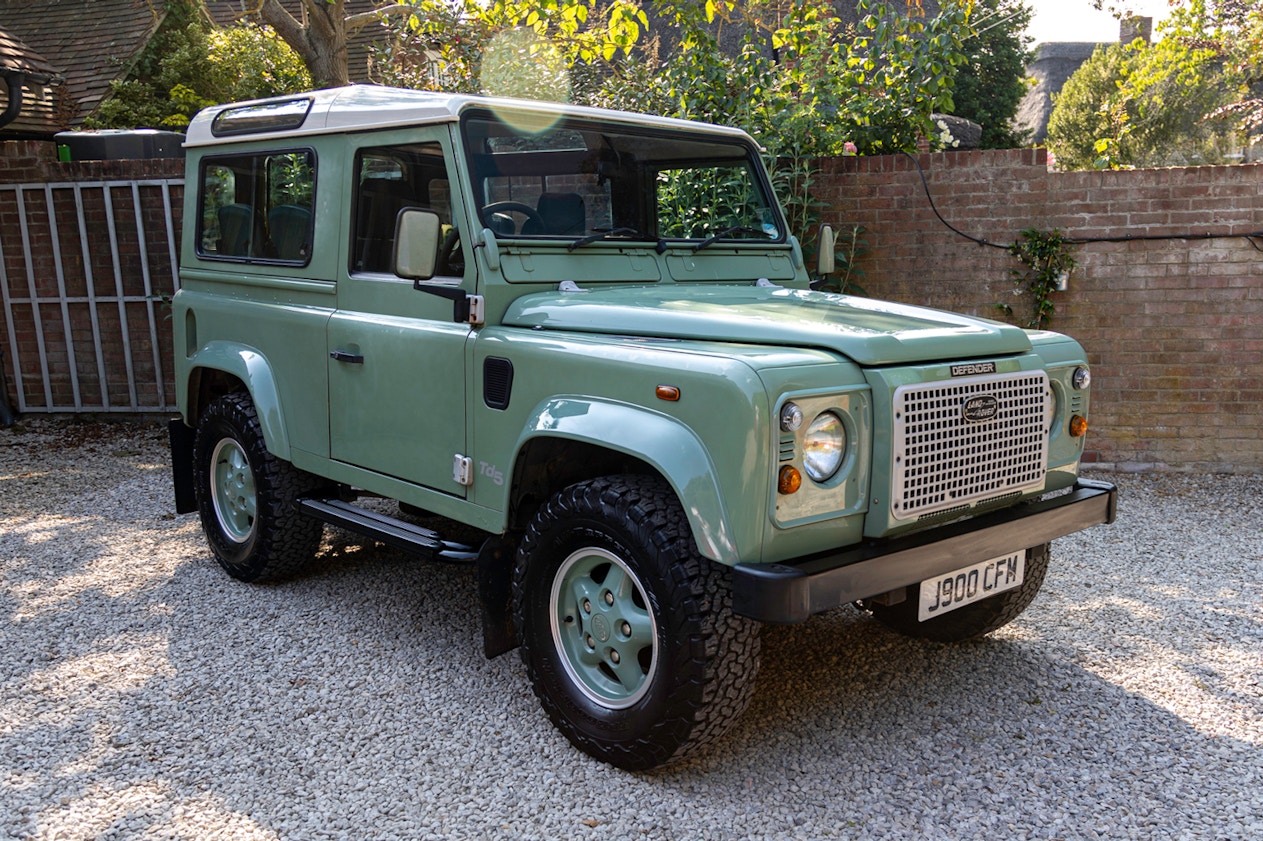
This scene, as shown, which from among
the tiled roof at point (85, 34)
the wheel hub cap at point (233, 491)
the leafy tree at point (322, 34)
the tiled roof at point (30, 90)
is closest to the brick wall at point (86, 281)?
the tiled roof at point (30, 90)

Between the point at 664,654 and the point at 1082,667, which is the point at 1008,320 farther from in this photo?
the point at 664,654

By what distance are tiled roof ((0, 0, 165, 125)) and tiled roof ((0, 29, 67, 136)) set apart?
2.42 feet

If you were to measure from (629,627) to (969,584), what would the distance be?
3.57 ft

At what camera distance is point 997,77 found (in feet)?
88.0

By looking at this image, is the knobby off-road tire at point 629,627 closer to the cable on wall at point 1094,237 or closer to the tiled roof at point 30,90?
the cable on wall at point 1094,237

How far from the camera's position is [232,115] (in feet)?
15.1

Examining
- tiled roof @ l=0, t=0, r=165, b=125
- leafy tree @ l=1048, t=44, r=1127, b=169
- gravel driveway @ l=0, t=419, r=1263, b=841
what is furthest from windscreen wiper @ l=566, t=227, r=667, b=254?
leafy tree @ l=1048, t=44, r=1127, b=169

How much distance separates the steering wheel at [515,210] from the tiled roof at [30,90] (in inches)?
359

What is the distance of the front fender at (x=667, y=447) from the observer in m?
2.63

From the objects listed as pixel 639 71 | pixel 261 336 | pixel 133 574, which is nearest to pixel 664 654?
pixel 261 336

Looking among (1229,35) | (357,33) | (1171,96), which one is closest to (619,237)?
(1229,35)

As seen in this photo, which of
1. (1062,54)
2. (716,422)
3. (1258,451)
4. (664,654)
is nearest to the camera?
(716,422)

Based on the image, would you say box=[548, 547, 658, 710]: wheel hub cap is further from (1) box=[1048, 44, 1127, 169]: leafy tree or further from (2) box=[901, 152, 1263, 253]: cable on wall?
(1) box=[1048, 44, 1127, 169]: leafy tree

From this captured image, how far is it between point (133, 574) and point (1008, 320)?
18.5ft
